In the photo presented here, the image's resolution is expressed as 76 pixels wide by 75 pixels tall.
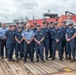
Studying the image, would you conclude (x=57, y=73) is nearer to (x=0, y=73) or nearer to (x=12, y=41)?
Result: (x=0, y=73)

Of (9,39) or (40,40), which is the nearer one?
(40,40)

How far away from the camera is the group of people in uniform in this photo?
8648 millimetres

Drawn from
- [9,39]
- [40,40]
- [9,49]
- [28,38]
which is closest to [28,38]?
[28,38]

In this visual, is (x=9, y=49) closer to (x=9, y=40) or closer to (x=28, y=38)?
(x=9, y=40)

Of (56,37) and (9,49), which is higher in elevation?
(56,37)

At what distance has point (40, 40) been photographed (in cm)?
873

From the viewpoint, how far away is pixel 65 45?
30.6 ft

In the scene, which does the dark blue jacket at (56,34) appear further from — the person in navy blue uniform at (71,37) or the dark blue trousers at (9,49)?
the dark blue trousers at (9,49)

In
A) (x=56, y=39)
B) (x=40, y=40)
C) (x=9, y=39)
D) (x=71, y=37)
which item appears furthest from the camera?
(x=9, y=39)

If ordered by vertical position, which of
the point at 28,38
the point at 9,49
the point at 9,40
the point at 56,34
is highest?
the point at 56,34

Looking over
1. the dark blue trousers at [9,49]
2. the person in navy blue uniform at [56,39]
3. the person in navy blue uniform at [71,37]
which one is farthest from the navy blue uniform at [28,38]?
the person in navy blue uniform at [71,37]

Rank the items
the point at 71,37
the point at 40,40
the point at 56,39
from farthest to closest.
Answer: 1. the point at 56,39
2. the point at 40,40
3. the point at 71,37

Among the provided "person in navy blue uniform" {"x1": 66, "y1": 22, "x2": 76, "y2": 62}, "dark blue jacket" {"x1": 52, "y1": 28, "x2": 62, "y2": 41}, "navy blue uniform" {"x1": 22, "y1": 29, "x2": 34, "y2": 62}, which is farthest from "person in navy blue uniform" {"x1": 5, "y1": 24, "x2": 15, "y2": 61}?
"person in navy blue uniform" {"x1": 66, "y1": 22, "x2": 76, "y2": 62}

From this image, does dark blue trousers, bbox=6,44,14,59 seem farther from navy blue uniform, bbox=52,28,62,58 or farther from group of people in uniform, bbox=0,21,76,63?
navy blue uniform, bbox=52,28,62,58
